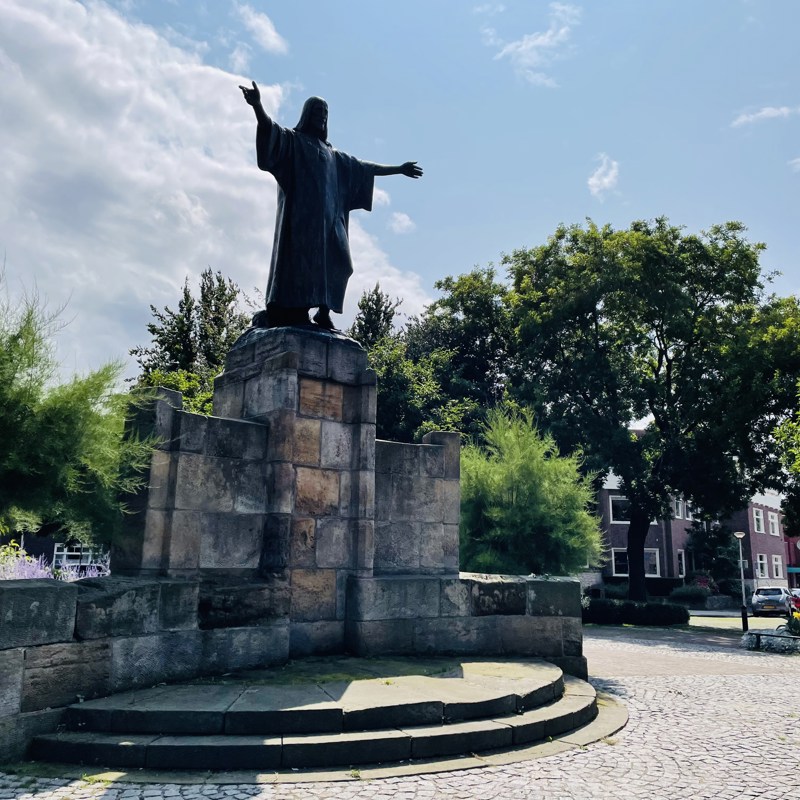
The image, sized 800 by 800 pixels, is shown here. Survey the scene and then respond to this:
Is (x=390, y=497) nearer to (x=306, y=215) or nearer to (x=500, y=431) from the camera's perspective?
(x=306, y=215)

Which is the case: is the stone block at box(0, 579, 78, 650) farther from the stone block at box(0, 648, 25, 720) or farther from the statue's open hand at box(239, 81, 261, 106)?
the statue's open hand at box(239, 81, 261, 106)

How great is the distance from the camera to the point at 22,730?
5344 millimetres

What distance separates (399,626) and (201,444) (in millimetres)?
3197

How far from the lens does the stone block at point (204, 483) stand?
739 centimetres

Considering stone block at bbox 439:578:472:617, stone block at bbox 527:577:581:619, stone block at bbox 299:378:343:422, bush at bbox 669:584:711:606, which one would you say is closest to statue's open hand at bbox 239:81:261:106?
stone block at bbox 299:378:343:422

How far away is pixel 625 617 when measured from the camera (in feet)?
81.9

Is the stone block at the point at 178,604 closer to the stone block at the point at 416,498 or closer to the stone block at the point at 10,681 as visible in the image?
the stone block at the point at 10,681

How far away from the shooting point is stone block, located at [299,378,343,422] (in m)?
8.56

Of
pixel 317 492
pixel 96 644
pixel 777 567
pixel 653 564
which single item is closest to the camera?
pixel 96 644

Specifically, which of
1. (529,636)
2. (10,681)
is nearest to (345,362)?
(529,636)

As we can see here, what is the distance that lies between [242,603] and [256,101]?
571 cm

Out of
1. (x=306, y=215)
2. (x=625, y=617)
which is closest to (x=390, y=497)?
(x=306, y=215)

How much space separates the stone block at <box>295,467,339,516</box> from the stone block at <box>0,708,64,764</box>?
337 cm

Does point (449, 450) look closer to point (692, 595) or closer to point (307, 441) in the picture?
point (307, 441)
